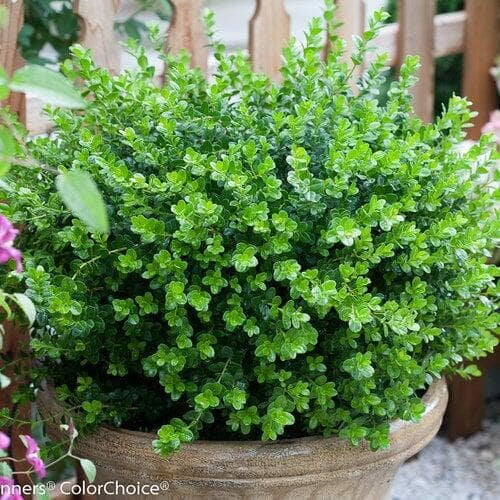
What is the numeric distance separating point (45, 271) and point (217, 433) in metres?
0.35

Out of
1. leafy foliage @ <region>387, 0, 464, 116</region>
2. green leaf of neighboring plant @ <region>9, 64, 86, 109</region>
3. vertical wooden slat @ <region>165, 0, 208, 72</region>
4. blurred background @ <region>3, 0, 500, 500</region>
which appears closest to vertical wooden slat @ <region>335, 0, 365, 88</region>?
blurred background @ <region>3, 0, 500, 500</region>

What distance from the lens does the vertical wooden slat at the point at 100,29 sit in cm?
181

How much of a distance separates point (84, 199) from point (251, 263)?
339 mm

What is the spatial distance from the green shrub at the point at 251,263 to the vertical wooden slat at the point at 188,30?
0.47m

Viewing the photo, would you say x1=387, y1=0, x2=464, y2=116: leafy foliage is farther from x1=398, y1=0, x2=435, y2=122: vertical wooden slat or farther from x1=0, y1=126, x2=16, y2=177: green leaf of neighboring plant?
x1=0, y1=126, x2=16, y2=177: green leaf of neighboring plant

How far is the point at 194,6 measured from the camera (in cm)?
195

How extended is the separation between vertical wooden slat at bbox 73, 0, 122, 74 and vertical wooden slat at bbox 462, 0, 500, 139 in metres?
1.24

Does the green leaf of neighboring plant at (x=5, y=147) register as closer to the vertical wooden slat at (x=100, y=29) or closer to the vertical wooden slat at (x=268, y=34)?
the vertical wooden slat at (x=100, y=29)

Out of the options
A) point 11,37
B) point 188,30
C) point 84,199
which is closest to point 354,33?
point 188,30

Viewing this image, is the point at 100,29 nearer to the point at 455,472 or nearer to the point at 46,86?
the point at 46,86

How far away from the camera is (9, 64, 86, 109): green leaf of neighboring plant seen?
970 mm

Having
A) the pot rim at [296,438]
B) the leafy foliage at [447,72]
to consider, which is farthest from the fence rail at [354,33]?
the pot rim at [296,438]

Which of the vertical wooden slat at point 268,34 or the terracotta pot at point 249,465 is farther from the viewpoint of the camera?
the vertical wooden slat at point 268,34

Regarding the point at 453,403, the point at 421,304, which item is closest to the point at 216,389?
the point at 421,304
